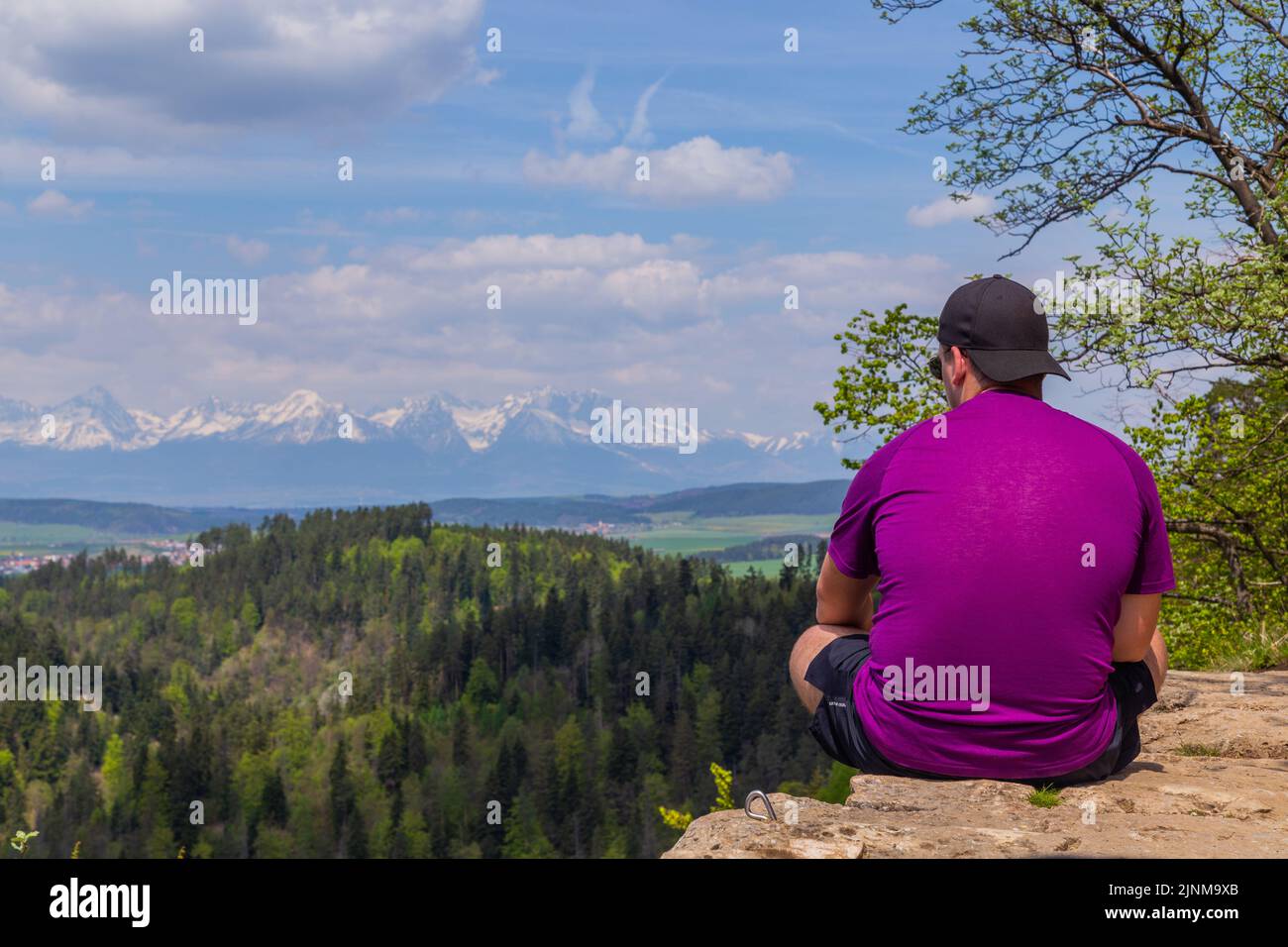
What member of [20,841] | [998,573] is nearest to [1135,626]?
[998,573]

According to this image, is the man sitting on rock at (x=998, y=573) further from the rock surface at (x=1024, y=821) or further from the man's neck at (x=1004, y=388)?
the rock surface at (x=1024, y=821)

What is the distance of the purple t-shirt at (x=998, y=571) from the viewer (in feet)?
16.0

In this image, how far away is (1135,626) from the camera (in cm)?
541

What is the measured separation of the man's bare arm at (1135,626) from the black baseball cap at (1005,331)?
112 centimetres

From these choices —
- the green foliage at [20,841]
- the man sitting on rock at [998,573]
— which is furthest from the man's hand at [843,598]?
the green foliage at [20,841]

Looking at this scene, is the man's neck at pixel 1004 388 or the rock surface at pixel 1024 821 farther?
the man's neck at pixel 1004 388

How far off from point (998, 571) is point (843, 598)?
1073 mm

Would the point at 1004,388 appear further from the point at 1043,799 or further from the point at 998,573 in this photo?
the point at 1043,799

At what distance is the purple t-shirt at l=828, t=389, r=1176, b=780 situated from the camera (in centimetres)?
489

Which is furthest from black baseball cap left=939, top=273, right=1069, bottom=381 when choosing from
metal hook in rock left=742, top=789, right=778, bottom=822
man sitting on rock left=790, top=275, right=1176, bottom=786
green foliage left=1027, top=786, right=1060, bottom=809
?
metal hook in rock left=742, top=789, right=778, bottom=822

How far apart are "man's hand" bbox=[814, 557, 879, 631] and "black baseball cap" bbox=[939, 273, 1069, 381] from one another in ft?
3.92

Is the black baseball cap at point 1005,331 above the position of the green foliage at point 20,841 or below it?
above
